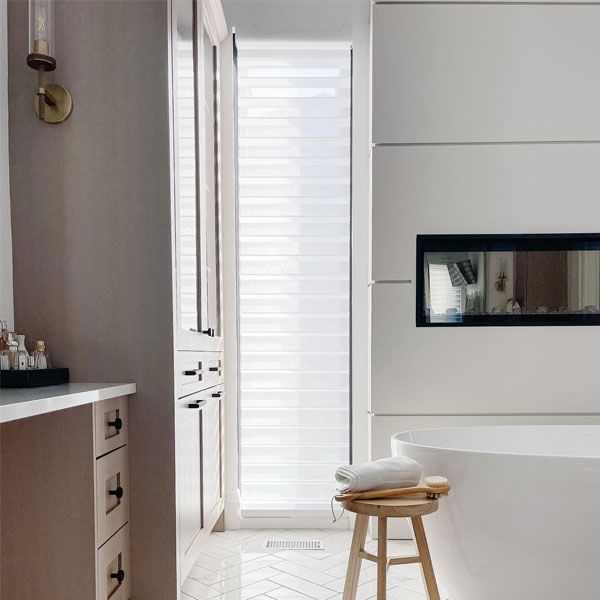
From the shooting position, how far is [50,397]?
5.09 feet

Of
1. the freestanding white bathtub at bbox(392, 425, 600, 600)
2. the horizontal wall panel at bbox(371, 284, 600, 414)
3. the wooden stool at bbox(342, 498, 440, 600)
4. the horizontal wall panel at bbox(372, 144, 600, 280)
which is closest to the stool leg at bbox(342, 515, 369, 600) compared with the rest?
the wooden stool at bbox(342, 498, 440, 600)

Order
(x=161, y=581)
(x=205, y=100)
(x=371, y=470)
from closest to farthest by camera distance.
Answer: (x=371, y=470), (x=161, y=581), (x=205, y=100)

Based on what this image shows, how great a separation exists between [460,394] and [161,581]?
161cm

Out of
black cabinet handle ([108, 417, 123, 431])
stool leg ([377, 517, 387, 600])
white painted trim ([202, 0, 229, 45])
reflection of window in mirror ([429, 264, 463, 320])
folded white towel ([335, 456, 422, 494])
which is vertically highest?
white painted trim ([202, 0, 229, 45])

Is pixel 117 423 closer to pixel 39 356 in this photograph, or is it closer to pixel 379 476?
pixel 39 356

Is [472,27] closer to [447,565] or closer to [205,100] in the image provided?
[205,100]

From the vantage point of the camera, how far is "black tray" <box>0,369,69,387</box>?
181 cm

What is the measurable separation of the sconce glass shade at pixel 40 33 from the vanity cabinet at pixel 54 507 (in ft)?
3.51

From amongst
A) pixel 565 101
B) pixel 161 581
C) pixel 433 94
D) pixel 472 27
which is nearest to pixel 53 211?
pixel 161 581

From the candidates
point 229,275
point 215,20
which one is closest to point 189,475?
point 229,275

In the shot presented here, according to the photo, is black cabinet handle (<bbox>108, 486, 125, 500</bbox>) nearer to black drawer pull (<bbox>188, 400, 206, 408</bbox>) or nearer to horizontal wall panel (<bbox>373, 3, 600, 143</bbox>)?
black drawer pull (<bbox>188, 400, 206, 408</bbox>)

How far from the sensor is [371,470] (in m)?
1.90

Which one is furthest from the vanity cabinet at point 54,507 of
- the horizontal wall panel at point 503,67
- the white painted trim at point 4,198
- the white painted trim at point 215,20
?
the horizontal wall panel at point 503,67

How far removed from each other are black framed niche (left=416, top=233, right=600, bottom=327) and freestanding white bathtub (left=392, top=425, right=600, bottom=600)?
1.08 metres
